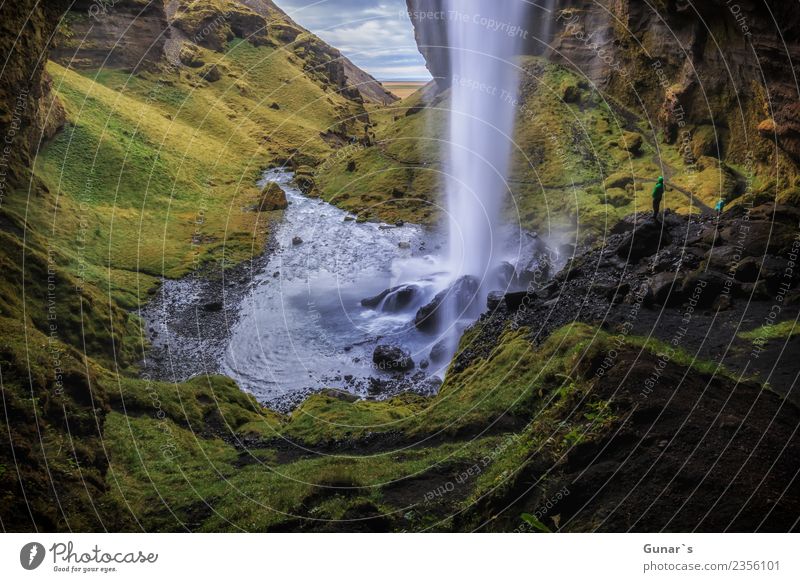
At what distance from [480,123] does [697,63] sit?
19569 mm

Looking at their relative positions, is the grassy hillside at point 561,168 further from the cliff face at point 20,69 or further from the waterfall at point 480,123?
the cliff face at point 20,69

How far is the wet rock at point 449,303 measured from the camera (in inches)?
1167

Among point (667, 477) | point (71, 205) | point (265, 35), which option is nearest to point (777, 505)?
point (667, 477)

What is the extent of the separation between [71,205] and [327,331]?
18045 mm

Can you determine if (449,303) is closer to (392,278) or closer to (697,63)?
(392,278)

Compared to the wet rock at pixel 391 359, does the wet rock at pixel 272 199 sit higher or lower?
higher

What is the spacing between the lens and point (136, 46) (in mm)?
76062

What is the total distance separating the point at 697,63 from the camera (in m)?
34.2

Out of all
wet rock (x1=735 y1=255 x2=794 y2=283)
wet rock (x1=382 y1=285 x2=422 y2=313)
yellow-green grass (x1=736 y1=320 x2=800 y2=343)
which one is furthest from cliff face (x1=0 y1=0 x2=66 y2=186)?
wet rock (x1=735 y1=255 x2=794 y2=283)

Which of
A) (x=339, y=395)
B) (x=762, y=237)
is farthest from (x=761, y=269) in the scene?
(x=339, y=395)

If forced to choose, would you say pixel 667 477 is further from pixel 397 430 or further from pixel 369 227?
pixel 369 227

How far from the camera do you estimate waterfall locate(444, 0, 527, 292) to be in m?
40.2

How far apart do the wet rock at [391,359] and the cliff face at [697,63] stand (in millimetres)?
20411

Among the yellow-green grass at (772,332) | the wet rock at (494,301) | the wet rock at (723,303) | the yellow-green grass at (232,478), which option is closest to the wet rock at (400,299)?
the wet rock at (494,301)
